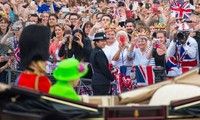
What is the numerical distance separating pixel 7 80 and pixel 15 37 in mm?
1533

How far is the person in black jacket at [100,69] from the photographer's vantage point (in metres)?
15.0

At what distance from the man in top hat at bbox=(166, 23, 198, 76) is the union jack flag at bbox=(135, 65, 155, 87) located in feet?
1.09

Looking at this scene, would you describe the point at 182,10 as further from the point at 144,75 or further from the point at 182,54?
the point at 144,75

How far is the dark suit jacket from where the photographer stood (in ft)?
49.2

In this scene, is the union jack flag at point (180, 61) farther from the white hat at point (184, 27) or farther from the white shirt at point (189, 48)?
the white hat at point (184, 27)

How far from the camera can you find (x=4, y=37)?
17.6 metres

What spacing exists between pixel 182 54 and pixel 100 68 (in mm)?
1440

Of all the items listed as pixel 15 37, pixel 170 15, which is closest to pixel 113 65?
pixel 15 37

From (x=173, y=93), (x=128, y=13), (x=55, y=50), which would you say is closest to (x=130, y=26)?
(x=55, y=50)

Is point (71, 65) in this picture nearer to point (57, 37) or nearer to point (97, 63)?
point (97, 63)

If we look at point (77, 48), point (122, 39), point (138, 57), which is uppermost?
point (122, 39)

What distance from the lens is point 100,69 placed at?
1509 cm

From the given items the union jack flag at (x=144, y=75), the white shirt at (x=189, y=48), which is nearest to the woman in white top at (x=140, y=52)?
the union jack flag at (x=144, y=75)

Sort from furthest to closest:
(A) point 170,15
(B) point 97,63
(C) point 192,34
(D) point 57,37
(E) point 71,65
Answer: (A) point 170,15 → (D) point 57,37 → (C) point 192,34 → (B) point 97,63 → (E) point 71,65
